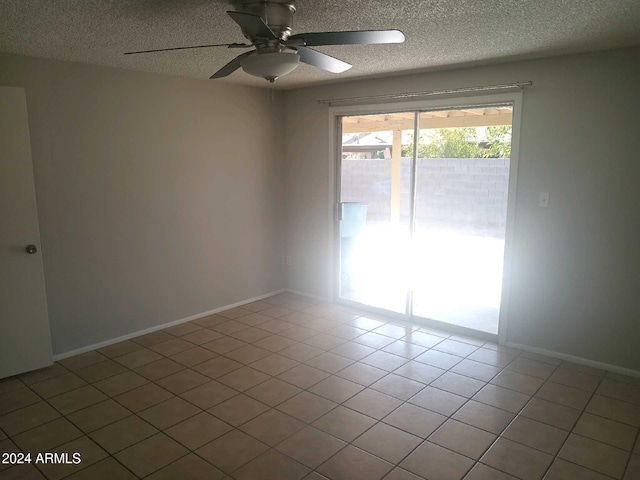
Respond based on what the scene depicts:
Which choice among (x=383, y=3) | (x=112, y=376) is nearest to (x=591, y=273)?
(x=383, y=3)

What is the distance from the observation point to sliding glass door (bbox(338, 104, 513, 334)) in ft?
12.5

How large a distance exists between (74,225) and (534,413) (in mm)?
3437

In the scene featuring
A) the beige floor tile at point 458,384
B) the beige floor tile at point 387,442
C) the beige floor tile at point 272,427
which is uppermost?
the beige floor tile at point 458,384

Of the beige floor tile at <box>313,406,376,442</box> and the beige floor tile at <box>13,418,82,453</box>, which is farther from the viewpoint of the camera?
the beige floor tile at <box>313,406,376,442</box>

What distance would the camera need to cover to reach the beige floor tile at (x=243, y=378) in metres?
3.16

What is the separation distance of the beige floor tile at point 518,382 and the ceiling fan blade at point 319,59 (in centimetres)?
232

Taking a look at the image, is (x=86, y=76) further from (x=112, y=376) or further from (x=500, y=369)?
(x=500, y=369)

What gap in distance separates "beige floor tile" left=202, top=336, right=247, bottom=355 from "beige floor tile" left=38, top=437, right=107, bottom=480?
1.28 meters

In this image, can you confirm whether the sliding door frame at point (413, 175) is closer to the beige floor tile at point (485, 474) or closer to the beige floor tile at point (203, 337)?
the beige floor tile at point (203, 337)

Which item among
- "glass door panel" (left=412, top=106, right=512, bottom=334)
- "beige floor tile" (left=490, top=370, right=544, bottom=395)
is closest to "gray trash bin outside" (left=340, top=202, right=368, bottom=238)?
"glass door panel" (left=412, top=106, right=512, bottom=334)

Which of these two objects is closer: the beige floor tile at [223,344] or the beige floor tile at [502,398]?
the beige floor tile at [502,398]

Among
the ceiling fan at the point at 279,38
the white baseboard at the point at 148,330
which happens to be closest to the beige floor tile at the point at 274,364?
the white baseboard at the point at 148,330

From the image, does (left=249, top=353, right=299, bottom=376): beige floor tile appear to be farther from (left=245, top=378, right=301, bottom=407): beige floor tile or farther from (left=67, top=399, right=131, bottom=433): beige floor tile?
(left=67, top=399, right=131, bottom=433): beige floor tile

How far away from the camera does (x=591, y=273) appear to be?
131 inches
